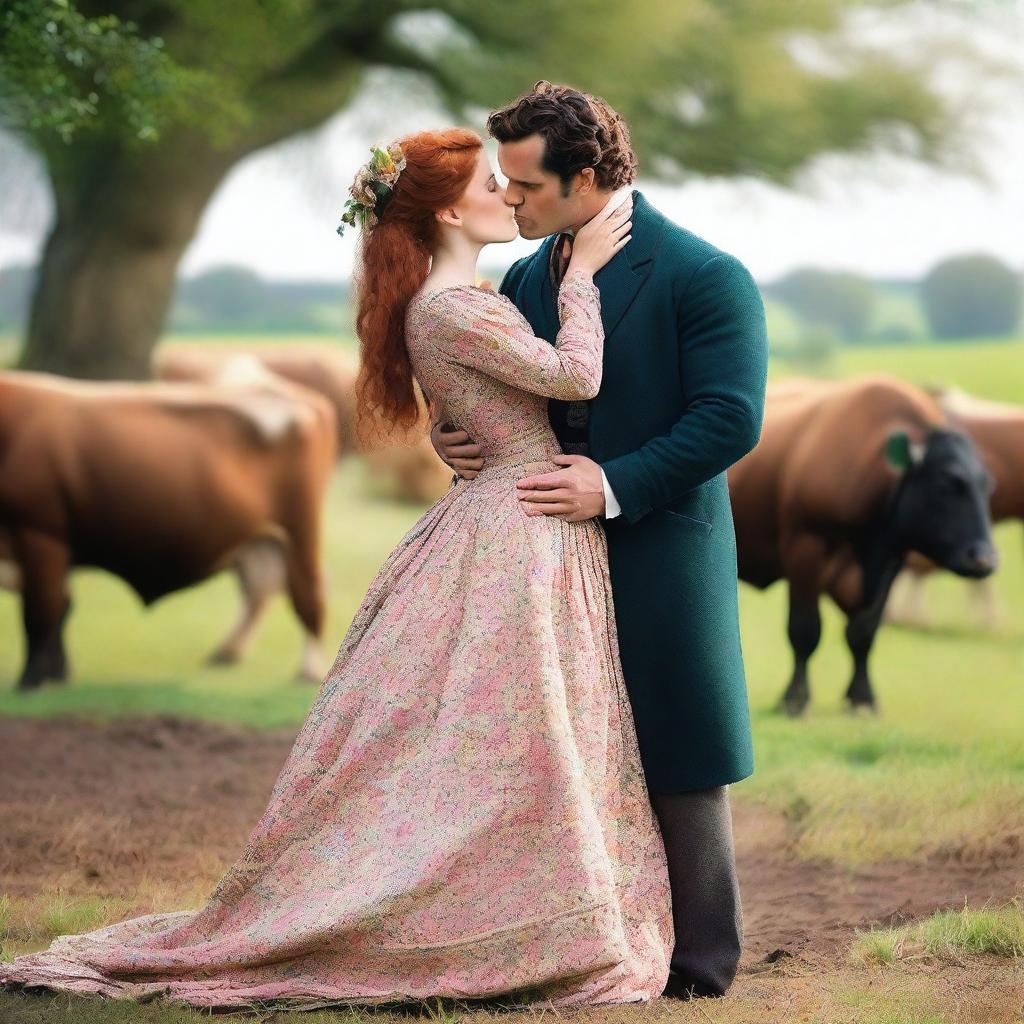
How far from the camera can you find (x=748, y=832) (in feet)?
15.7

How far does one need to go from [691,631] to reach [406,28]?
7.04m

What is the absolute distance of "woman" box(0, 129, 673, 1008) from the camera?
2826 millimetres

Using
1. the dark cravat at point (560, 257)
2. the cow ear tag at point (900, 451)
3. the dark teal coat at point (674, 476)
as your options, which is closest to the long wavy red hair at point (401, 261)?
the dark cravat at point (560, 257)

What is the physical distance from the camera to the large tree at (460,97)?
8805 millimetres

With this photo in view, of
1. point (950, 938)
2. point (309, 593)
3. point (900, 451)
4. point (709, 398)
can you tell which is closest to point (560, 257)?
point (709, 398)

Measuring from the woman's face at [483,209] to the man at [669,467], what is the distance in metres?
0.06

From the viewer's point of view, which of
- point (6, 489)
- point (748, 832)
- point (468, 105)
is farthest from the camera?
point (468, 105)

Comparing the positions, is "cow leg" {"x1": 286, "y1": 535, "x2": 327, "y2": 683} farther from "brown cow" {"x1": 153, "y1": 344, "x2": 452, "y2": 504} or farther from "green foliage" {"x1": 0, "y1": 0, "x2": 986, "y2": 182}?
"green foliage" {"x1": 0, "y1": 0, "x2": 986, "y2": 182}

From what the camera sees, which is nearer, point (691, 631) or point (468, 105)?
point (691, 631)

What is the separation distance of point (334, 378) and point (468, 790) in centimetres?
712

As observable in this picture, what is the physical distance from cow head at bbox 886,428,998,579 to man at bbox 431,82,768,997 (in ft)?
10.8

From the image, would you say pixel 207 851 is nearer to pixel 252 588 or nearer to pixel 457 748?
pixel 457 748

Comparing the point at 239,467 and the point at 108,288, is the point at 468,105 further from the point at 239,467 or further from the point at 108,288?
the point at 239,467

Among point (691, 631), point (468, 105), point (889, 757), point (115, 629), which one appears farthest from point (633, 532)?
point (468, 105)
